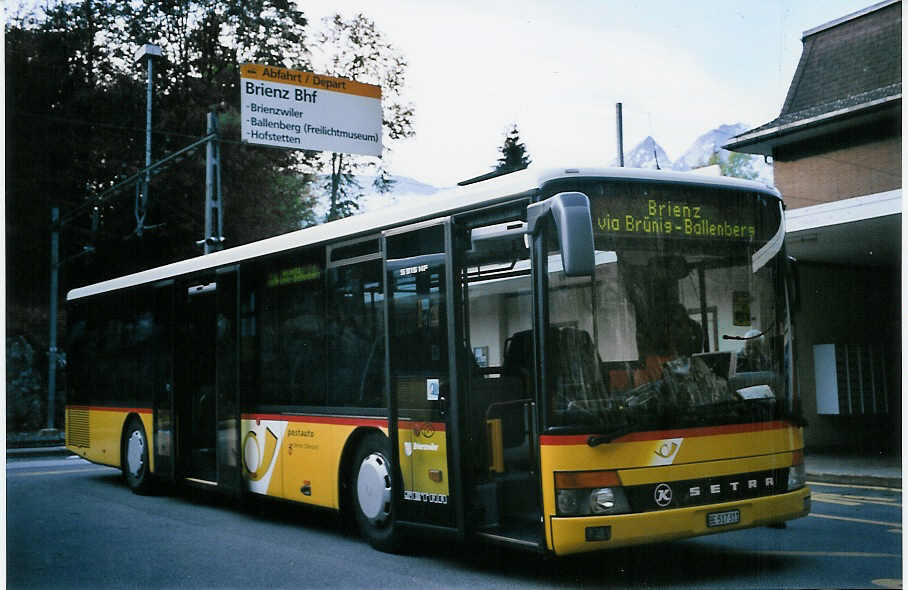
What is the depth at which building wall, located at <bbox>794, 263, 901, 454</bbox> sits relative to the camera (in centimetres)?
1777

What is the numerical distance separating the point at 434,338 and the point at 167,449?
5849 millimetres

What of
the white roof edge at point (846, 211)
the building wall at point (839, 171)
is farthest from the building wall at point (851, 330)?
the white roof edge at point (846, 211)

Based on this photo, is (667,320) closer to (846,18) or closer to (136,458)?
(136,458)

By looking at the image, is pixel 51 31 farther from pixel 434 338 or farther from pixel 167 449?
pixel 434 338

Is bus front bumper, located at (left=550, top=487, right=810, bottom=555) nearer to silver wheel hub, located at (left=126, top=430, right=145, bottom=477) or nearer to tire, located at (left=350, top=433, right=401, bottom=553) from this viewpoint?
Result: tire, located at (left=350, top=433, right=401, bottom=553)

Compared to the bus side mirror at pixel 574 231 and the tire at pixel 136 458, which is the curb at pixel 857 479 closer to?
the bus side mirror at pixel 574 231

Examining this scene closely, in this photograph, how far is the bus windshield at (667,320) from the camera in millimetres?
6418

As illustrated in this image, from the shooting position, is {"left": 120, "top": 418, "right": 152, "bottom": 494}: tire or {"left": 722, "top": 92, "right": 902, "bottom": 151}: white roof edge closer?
{"left": 120, "top": 418, "right": 152, "bottom": 494}: tire

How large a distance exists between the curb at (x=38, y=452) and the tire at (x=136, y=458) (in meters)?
7.65

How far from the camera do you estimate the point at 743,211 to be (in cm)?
→ 713

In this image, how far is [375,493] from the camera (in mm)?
8227

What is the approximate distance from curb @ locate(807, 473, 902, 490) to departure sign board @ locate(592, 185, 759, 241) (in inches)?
282

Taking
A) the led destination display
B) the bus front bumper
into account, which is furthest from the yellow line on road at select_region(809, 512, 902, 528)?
the led destination display

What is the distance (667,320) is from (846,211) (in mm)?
8241
